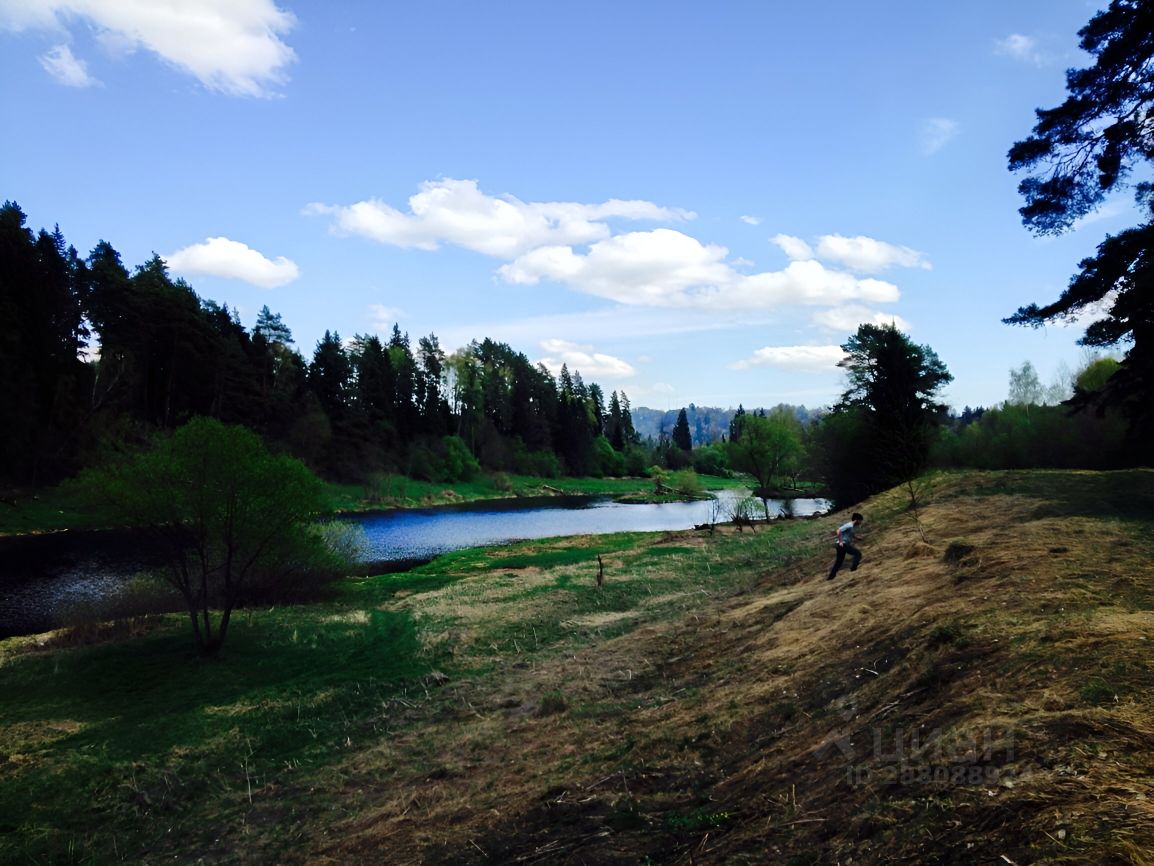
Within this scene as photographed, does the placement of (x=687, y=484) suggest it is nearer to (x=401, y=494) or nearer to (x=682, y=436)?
(x=401, y=494)

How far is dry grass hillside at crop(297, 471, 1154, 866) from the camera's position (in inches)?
214

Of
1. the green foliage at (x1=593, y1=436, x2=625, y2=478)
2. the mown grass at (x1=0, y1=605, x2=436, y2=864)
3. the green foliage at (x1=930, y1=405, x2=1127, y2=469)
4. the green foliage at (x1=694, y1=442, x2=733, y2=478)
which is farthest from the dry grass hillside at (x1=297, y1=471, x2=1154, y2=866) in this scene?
the green foliage at (x1=694, y1=442, x2=733, y2=478)

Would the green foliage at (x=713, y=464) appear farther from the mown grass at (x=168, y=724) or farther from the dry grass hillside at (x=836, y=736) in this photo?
the dry grass hillside at (x=836, y=736)

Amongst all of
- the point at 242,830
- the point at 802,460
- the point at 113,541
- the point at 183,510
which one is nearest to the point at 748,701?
the point at 242,830

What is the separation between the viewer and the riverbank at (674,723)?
586 cm

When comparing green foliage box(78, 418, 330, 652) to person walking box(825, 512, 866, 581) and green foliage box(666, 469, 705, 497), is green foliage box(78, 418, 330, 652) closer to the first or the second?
person walking box(825, 512, 866, 581)

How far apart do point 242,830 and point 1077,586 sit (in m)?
14.7

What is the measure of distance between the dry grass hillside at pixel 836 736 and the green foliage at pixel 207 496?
1201cm

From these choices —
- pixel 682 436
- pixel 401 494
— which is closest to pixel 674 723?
pixel 401 494

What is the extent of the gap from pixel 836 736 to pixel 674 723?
3215 millimetres

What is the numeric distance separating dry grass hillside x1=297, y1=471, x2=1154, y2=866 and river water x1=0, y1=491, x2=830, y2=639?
25.9 metres

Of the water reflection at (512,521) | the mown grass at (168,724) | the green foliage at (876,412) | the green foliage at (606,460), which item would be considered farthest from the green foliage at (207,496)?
the green foliage at (606,460)

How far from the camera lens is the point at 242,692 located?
731 inches

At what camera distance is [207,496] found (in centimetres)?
2266
